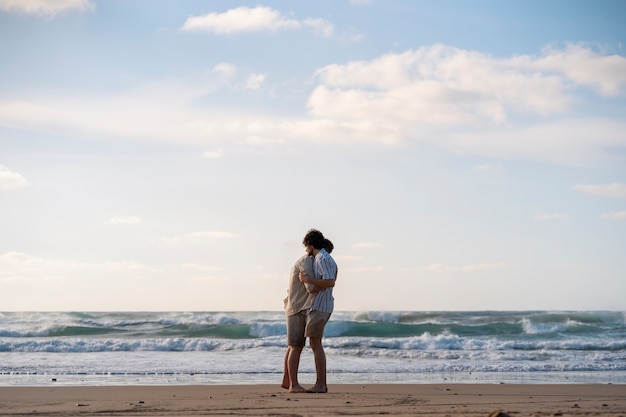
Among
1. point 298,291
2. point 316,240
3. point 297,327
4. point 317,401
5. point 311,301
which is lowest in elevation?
point 317,401

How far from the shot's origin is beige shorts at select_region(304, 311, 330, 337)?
8.08 meters

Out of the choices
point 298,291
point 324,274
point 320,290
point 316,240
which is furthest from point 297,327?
point 316,240

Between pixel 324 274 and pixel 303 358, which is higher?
pixel 324 274

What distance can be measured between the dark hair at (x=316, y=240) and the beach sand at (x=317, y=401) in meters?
1.49

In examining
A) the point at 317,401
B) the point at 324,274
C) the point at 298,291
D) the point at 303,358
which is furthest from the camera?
the point at 303,358

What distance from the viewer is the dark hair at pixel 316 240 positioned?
8148 millimetres

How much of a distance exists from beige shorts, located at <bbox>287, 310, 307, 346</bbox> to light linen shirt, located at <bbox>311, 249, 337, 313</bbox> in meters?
0.20

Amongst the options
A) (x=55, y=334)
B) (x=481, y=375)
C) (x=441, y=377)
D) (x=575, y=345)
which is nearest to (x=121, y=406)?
(x=441, y=377)

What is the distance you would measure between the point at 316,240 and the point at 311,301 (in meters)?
0.63

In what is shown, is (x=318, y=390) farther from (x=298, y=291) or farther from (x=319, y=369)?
(x=298, y=291)

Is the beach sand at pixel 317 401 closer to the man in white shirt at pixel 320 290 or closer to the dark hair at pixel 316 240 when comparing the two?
Result: the man in white shirt at pixel 320 290

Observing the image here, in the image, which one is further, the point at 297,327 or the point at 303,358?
the point at 303,358

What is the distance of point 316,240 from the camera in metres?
8.15

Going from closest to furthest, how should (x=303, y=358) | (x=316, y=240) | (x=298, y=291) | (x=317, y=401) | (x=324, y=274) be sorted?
(x=317, y=401) < (x=324, y=274) < (x=316, y=240) < (x=298, y=291) < (x=303, y=358)
